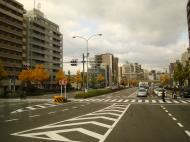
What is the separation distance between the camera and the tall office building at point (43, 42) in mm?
108312

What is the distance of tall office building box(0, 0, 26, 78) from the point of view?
88438 millimetres

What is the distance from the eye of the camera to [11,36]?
9300 cm

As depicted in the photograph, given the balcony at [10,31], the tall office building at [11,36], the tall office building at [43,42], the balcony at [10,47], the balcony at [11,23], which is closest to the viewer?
the balcony at [10,47]

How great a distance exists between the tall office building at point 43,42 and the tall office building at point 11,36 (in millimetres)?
8096

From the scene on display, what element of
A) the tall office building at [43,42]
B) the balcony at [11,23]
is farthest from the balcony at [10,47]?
the tall office building at [43,42]

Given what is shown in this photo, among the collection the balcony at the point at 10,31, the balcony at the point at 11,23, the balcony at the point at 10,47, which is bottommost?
the balcony at the point at 10,47

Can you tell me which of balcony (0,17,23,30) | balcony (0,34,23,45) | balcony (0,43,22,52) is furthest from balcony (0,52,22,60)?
balcony (0,17,23,30)

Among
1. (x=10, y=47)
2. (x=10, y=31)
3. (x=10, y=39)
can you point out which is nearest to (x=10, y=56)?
(x=10, y=47)

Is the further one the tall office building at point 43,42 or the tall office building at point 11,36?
the tall office building at point 43,42

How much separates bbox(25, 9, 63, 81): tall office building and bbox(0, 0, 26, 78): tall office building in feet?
26.6

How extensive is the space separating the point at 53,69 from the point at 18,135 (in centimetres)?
11785

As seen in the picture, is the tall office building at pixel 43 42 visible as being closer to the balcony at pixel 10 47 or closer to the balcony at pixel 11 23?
the balcony at pixel 11 23

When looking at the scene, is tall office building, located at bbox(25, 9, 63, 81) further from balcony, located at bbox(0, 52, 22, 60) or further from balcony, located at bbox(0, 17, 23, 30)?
balcony, located at bbox(0, 17, 23, 30)

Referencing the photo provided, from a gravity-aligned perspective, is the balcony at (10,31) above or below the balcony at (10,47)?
above
